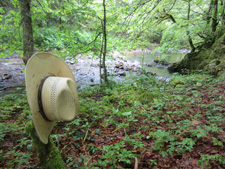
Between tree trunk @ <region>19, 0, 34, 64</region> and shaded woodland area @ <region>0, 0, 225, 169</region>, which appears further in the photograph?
tree trunk @ <region>19, 0, 34, 64</region>

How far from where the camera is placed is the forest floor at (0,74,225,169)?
1.78m

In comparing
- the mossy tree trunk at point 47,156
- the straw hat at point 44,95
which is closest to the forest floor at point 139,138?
the mossy tree trunk at point 47,156

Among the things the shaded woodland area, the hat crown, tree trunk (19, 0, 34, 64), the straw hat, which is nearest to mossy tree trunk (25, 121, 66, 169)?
the shaded woodland area

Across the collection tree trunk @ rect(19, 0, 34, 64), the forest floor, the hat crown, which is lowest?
the forest floor

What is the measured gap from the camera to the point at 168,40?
8.68 m

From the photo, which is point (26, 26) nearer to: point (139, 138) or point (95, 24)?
point (95, 24)

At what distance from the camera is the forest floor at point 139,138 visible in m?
1.78

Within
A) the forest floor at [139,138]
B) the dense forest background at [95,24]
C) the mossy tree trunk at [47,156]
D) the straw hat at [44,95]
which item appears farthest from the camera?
the dense forest background at [95,24]

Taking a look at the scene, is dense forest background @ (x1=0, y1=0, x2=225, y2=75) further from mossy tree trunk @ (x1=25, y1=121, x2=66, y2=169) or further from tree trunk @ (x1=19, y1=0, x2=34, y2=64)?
mossy tree trunk @ (x1=25, y1=121, x2=66, y2=169)

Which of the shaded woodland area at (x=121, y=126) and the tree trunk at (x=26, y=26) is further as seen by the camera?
the tree trunk at (x=26, y=26)

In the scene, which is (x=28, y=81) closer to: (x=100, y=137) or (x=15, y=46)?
(x=100, y=137)

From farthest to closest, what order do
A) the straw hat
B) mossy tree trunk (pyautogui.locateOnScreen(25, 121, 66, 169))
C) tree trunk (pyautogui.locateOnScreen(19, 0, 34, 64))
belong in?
tree trunk (pyautogui.locateOnScreen(19, 0, 34, 64)), mossy tree trunk (pyautogui.locateOnScreen(25, 121, 66, 169)), the straw hat

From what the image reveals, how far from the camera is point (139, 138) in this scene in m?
2.24

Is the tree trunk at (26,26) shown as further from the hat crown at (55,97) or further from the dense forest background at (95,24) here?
the hat crown at (55,97)
